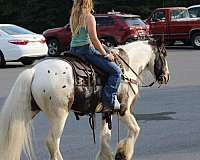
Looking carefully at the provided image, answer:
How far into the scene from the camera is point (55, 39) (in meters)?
31.4

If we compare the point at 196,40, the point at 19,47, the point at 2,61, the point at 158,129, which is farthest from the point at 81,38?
the point at 196,40

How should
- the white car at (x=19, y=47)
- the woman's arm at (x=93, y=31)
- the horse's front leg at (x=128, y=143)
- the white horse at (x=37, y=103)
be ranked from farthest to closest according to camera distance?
the white car at (x=19, y=47)
the horse's front leg at (x=128, y=143)
the woman's arm at (x=93, y=31)
the white horse at (x=37, y=103)

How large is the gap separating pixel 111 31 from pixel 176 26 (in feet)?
12.7

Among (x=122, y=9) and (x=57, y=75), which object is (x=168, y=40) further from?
(x=57, y=75)

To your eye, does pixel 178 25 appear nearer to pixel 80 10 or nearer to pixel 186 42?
pixel 186 42

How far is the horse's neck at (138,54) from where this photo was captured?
8.00 m

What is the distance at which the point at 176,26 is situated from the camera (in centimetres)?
3203

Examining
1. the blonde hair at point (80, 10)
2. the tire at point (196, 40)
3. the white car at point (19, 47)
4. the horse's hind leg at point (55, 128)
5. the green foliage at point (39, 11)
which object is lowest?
the green foliage at point (39, 11)

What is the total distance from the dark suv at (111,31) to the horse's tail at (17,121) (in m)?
23.0

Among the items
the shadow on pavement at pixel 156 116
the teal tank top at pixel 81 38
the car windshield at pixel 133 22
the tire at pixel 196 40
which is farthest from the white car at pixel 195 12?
the teal tank top at pixel 81 38

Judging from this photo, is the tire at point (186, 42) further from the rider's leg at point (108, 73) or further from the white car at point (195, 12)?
the rider's leg at point (108, 73)

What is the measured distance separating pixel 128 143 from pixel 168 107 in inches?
181

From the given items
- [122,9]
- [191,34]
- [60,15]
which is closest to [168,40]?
[191,34]

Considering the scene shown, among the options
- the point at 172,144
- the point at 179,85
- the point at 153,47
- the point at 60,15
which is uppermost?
the point at 153,47
